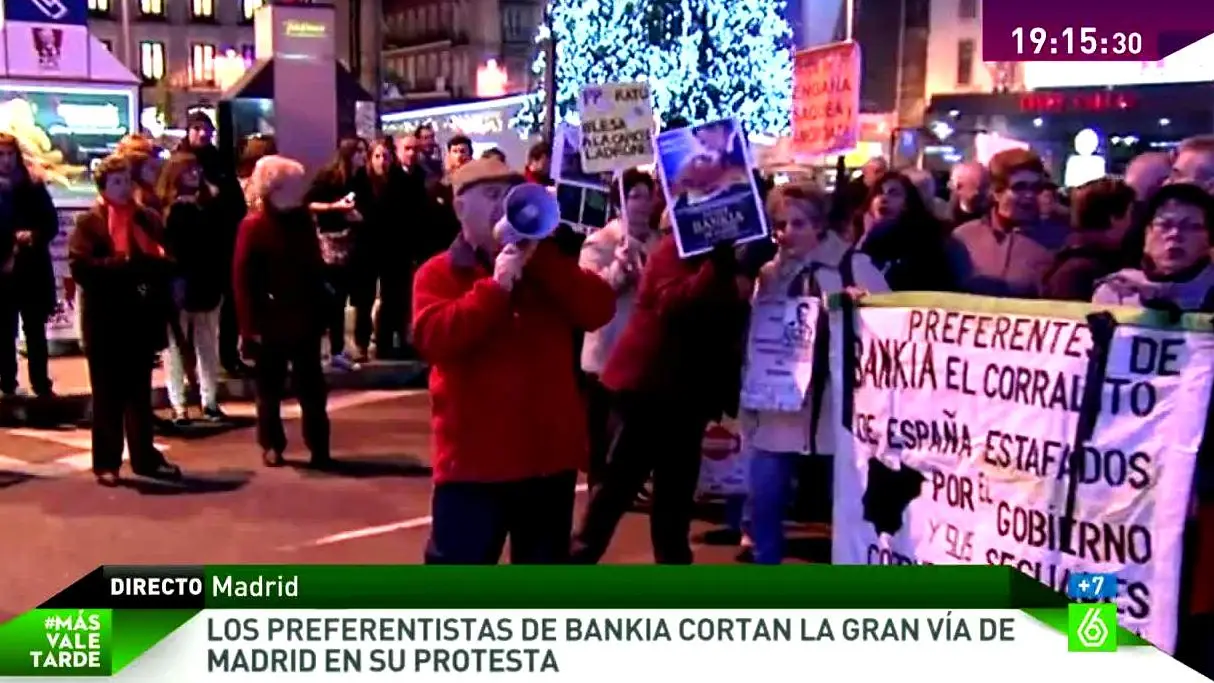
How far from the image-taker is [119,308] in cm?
738

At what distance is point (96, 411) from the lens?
24.8 ft

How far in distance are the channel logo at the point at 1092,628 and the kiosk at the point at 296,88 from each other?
12894 mm

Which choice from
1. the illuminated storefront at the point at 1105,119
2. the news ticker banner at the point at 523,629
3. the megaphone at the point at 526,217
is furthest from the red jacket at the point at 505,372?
the illuminated storefront at the point at 1105,119

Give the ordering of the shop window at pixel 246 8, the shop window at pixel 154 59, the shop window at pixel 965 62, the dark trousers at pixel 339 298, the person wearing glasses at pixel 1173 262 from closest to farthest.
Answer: the person wearing glasses at pixel 1173 262, the dark trousers at pixel 339 298, the shop window at pixel 965 62, the shop window at pixel 154 59, the shop window at pixel 246 8

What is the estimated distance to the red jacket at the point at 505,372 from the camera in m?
4.32

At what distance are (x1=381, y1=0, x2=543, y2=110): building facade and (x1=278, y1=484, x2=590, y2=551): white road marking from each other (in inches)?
2243

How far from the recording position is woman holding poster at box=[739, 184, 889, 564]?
5684mm

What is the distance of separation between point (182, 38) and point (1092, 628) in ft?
225

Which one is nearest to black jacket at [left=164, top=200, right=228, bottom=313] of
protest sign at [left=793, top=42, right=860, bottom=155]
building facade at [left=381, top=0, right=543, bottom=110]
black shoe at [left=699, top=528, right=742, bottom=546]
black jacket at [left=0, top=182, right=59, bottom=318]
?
black jacket at [left=0, top=182, right=59, bottom=318]

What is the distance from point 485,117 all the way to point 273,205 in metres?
19.2

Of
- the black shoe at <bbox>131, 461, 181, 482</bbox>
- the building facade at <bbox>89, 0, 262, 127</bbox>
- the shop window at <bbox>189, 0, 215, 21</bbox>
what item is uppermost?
the shop window at <bbox>189, 0, 215, 21</bbox>

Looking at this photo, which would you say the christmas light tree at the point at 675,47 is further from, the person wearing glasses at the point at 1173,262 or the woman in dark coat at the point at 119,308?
the person wearing glasses at the point at 1173,262

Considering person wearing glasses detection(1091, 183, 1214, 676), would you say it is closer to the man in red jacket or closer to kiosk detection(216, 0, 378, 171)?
the man in red jacket

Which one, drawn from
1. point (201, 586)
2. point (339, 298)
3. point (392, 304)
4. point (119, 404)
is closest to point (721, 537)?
point (201, 586)
